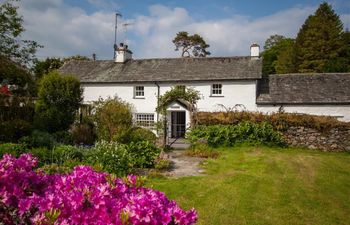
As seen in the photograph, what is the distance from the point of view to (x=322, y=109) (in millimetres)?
25719

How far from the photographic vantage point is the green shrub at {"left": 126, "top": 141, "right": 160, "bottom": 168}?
12.8 metres

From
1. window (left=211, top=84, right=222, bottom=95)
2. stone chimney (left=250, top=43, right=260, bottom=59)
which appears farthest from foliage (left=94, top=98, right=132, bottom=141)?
A: stone chimney (left=250, top=43, right=260, bottom=59)

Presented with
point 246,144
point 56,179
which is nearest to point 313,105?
point 246,144

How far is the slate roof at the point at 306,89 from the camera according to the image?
25.8 meters

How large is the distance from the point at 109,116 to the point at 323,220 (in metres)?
11.8

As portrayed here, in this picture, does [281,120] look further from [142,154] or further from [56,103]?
[56,103]

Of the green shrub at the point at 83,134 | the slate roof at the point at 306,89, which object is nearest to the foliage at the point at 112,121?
the green shrub at the point at 83,134

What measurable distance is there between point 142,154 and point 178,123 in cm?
1474

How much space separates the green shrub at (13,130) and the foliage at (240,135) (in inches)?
363

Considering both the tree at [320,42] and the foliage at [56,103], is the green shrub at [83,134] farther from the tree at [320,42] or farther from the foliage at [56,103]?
the tree at [320,42]

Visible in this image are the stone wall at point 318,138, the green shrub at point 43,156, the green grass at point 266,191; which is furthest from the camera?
the stone wall at point 318,138

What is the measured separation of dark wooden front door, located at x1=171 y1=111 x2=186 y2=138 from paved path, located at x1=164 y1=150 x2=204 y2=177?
34.6ft

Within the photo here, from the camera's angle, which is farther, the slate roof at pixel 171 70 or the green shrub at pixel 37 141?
the slate roof at pixel 171 70

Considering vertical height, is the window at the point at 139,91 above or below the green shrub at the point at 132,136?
above
